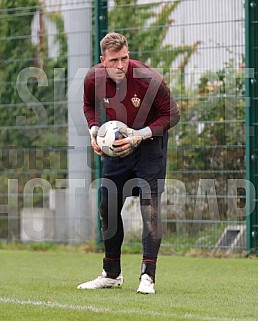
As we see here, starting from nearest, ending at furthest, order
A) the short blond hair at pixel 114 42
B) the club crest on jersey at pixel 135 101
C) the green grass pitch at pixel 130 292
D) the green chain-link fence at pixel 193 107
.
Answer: the green grass pitch at pixel 130 292 → the short blond hair at pixel 114 42 → the club crest on jersey at pixel 135 101 → the green chain-link fence at pixel 193 107

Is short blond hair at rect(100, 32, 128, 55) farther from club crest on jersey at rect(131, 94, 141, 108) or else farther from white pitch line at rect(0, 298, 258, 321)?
white pitch line at rect(0, 298, 258, 321)

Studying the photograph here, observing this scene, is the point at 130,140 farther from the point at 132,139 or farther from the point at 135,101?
the point at 135,101

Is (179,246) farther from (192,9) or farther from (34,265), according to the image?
(192,9)

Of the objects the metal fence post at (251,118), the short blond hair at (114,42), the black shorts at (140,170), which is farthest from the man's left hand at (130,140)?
the metal fence post at (251,118)

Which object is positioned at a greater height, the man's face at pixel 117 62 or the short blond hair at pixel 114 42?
the short blond hair at pixel 114 42

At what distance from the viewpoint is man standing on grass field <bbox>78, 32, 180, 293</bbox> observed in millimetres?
6957

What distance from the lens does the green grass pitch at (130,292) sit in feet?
18.5

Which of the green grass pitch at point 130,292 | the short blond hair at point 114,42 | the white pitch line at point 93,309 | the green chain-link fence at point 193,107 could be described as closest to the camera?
the white pitch line at point 93,309

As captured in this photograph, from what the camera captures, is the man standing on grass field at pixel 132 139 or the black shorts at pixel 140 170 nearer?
the man standing on grass field at pixel 132 139

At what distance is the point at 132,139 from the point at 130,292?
3.49 feet

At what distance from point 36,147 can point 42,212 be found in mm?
803

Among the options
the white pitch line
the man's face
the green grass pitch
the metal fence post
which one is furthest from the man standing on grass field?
the metal fence post

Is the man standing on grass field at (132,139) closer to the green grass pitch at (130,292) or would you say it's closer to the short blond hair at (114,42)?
the short blond hair at (114,42)

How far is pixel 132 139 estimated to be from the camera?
6910 mm
